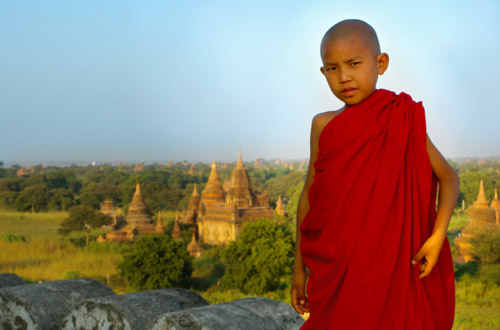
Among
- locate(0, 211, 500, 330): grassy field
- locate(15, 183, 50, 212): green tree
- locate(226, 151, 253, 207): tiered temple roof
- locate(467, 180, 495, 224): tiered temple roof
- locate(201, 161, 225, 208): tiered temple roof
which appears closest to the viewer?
locate(0, 211, 500, 330): grassy field

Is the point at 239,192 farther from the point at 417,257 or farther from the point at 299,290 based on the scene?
the point at 417,257

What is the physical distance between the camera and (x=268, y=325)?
2727 millimetres

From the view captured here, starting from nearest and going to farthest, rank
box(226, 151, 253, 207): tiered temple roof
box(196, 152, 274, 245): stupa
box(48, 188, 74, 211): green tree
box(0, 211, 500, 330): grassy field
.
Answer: box(0, 211, 500, 330): grassy field → box(196, 152, 274, 245): stupa → box(226, 151, 253, 207): tiered temple roof → box(48, 188, 74, 211): green tree

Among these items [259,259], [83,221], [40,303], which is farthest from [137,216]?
[40,303]

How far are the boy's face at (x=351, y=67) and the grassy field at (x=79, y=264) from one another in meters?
9.10

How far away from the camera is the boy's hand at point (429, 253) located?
1.87 m

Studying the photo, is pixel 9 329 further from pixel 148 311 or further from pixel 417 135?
pixel 417 135

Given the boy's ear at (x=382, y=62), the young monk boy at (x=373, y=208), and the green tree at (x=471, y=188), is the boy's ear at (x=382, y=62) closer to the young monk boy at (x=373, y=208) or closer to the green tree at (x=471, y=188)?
the young monk boy at (x=373, y=208)

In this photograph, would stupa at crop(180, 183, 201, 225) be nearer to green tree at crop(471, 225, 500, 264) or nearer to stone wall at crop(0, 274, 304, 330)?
green tree at crop(471, 225, 500, 264)

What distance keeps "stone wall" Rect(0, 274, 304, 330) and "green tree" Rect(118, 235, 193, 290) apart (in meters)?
17.2

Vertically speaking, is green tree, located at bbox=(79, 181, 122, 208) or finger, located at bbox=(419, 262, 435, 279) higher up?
finger, located at bbox=(419, 262, 435, 279)

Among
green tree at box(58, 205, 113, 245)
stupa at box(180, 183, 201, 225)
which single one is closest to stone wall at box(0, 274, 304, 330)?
green tree at box(58, 205, 113, 245)

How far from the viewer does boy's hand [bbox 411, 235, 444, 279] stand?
6.13ft

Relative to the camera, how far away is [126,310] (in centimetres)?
298
